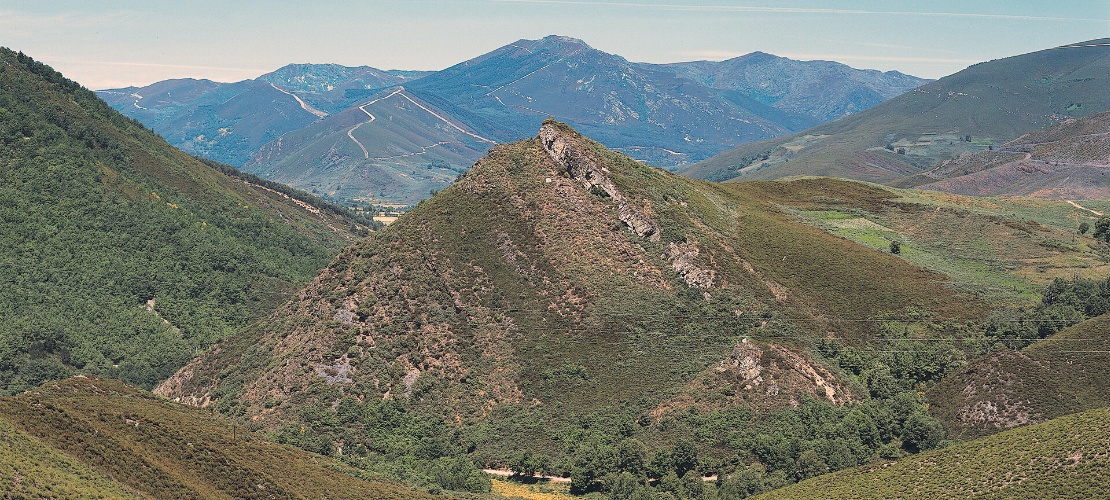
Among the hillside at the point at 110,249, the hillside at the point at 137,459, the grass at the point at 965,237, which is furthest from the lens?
the hillside at the point at 110,249

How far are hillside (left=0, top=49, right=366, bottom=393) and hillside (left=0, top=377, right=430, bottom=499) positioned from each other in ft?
184

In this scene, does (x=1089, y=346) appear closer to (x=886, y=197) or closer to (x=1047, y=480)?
(x=1047, y=480)

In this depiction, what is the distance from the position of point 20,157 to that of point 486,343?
108726 millimetres

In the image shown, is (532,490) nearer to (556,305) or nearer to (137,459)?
(556,305)

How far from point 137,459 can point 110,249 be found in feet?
340

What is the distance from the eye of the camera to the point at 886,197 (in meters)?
163

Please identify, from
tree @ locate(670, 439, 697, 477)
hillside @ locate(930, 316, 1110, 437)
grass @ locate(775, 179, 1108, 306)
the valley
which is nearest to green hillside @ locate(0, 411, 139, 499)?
the valley

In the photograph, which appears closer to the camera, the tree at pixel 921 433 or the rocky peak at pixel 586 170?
the tree at pixel 921 433

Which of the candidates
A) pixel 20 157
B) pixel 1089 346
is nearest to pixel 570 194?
pixel 1089 346

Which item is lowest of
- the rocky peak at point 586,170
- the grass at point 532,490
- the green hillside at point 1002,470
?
the grass at point 532,490

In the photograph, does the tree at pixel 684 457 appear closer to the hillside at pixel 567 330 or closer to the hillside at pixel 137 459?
the hillside at pixel 567 330

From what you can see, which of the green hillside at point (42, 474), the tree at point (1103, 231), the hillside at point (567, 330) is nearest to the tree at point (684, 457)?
the hillside at point (567, 330)

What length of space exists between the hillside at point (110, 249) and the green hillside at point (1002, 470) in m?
91.2

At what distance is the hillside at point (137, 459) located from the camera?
52500 mm
